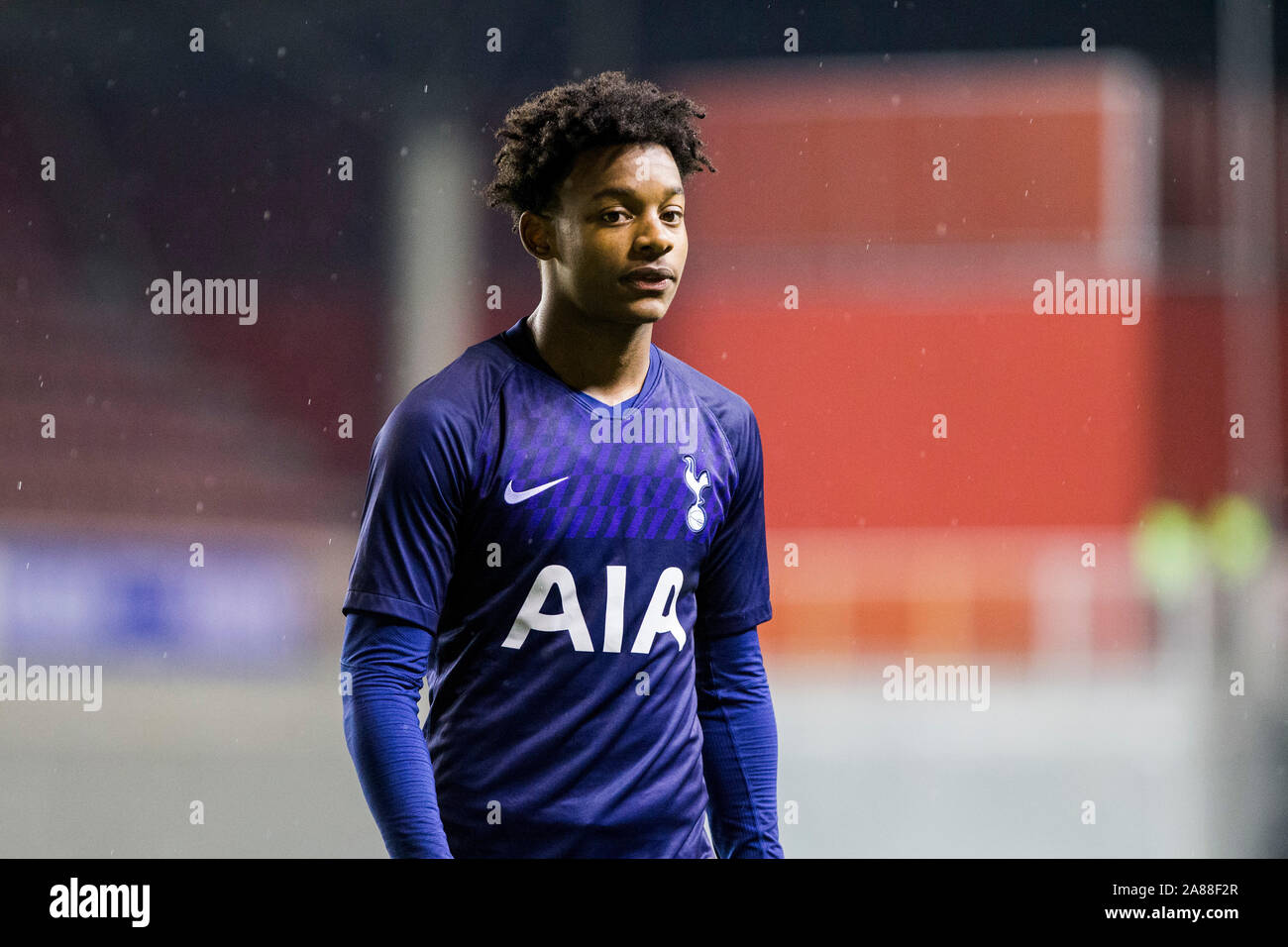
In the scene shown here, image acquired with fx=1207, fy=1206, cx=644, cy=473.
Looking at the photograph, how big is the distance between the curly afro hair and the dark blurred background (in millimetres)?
5812

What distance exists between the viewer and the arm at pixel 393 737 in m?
1.75

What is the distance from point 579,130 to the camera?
200 cm

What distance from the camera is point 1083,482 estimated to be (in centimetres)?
1010

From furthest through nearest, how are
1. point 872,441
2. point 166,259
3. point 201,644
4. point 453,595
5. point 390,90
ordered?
point 166,259 → point 390,90 → point 872,441 → point 201,644 → point 453,595

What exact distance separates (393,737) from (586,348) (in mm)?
713

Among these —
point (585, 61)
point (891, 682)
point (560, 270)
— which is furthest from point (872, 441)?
point (560, 270)

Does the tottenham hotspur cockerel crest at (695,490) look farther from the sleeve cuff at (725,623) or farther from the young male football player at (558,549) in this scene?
the sleeve cuff at (725,623)

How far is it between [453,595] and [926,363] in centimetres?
835

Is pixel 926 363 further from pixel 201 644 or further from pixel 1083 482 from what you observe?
pixel 201 644

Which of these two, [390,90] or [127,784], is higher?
[390,90]

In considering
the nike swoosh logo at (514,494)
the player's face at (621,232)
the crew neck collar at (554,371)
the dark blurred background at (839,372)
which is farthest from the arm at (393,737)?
the dark blurred background at (839,372)

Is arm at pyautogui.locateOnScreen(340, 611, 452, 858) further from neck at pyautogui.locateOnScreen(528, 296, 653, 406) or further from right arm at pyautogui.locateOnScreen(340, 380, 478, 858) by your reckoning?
neck at pyautogui.locateOnScreen(528, 296, 653, 406)

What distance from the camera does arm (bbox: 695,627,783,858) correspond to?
2.17m

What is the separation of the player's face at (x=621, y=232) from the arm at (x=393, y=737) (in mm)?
620
